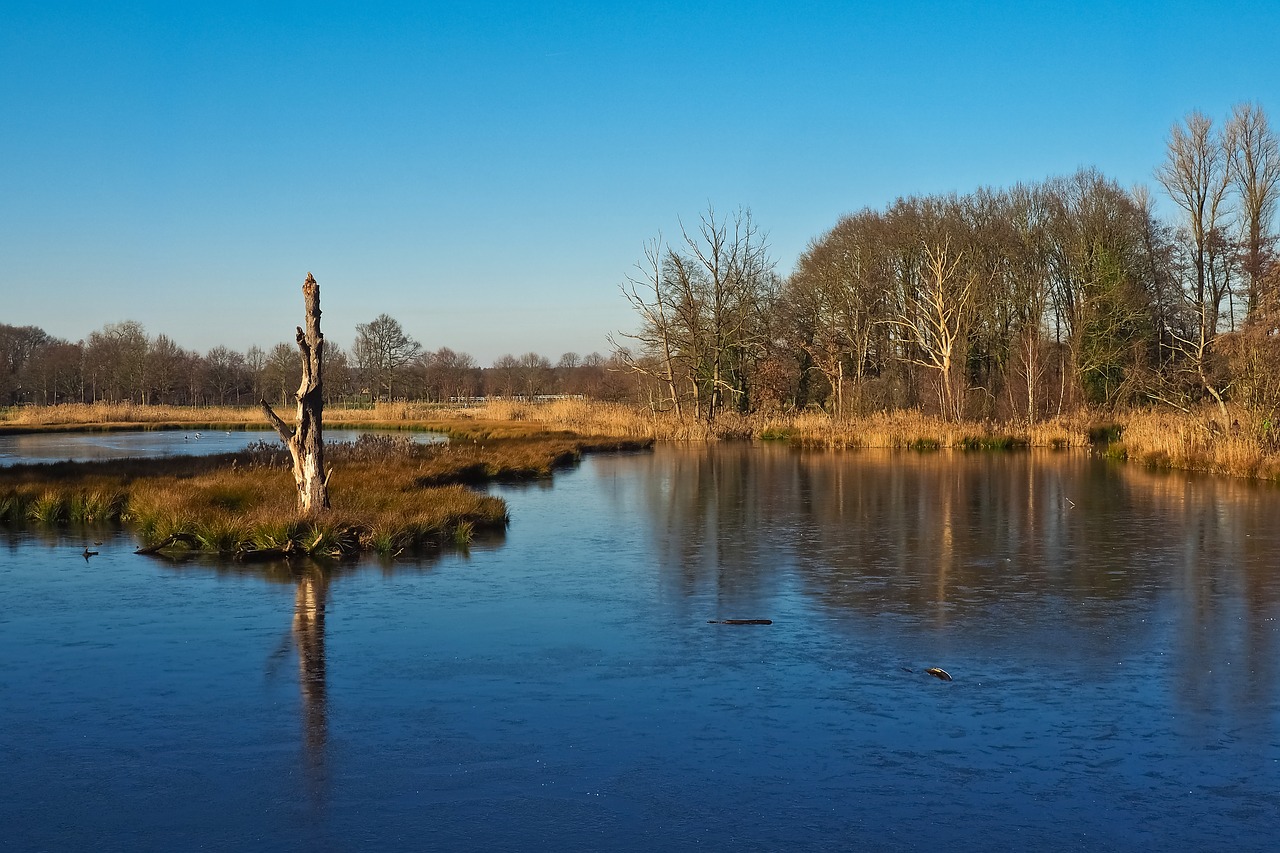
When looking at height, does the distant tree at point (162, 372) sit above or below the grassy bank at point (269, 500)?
above

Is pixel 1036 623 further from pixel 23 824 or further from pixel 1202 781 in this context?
pixel 23 824

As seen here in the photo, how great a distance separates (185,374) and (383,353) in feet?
52.5

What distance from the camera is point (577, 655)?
29.3 ft

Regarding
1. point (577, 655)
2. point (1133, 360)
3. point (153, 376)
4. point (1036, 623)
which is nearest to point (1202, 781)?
point (1036, 623)

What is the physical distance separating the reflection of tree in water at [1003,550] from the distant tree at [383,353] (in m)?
54.2

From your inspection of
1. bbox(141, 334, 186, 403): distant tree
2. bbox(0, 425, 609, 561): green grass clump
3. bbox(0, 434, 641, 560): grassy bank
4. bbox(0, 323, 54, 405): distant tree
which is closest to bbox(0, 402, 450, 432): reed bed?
bbox(141, 334, 186, 403): distant tree

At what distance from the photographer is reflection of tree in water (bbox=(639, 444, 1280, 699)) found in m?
10.1

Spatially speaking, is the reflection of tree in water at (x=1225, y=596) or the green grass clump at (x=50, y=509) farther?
the green grass clump at (x=50, y=509)

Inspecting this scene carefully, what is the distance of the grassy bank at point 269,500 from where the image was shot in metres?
14.3

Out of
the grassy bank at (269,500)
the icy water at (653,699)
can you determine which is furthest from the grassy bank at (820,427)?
the icy water at (653,699)

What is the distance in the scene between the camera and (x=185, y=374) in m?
81.3

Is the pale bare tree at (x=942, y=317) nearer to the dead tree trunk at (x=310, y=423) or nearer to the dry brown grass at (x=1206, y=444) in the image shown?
the dry brown grass at (x=1206, y=444)

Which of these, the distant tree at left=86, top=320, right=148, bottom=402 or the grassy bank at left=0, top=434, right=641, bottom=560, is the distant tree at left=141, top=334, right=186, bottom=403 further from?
the grassy bank at left=0, top=434, right=641, bottom=560

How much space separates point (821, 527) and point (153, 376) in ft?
216
